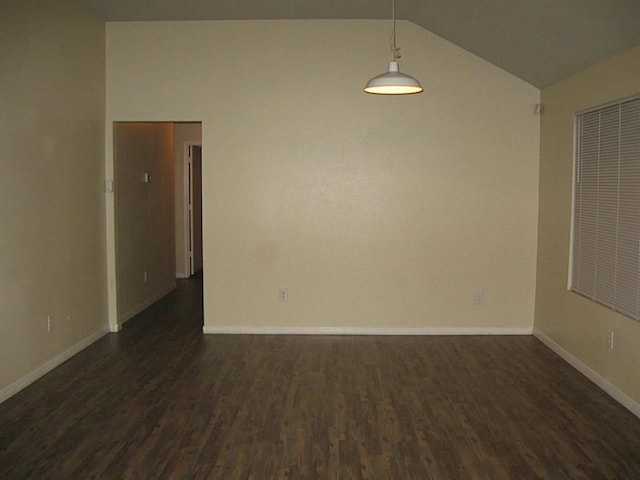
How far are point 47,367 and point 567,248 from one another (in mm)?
4207

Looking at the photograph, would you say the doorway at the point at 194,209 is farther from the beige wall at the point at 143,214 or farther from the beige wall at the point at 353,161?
the beige wall at the point at 353,161

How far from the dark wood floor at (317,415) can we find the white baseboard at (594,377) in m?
0.07

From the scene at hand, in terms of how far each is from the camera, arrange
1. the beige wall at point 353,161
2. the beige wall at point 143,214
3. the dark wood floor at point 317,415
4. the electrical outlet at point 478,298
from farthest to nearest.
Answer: the beige wall at point 143,214 < the electrical outlet at point 478,298 < the beige wall at point 353,161 < the dark wood floor at point 317,415

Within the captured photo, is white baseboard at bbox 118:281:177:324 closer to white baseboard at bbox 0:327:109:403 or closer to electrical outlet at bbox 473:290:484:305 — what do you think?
white baseboard at bbox 0:327:109:403

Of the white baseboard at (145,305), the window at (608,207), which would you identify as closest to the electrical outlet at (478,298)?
the window at (608,207)

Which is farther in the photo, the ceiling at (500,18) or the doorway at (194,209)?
the doorway at (194,209)

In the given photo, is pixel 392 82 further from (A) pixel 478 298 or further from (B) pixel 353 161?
(A) pixel 478 298

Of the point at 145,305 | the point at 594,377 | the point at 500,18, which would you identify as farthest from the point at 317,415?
the point at 145,305

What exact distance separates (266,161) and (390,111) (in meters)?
Answer: 1.25

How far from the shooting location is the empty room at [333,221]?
417 centimetres

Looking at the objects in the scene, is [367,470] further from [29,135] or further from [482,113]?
[482,113]

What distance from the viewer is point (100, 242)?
5.99m

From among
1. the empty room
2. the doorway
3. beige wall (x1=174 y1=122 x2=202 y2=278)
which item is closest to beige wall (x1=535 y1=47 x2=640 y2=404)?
the empty room

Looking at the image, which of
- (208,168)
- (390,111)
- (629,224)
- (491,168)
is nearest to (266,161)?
(208,168)
